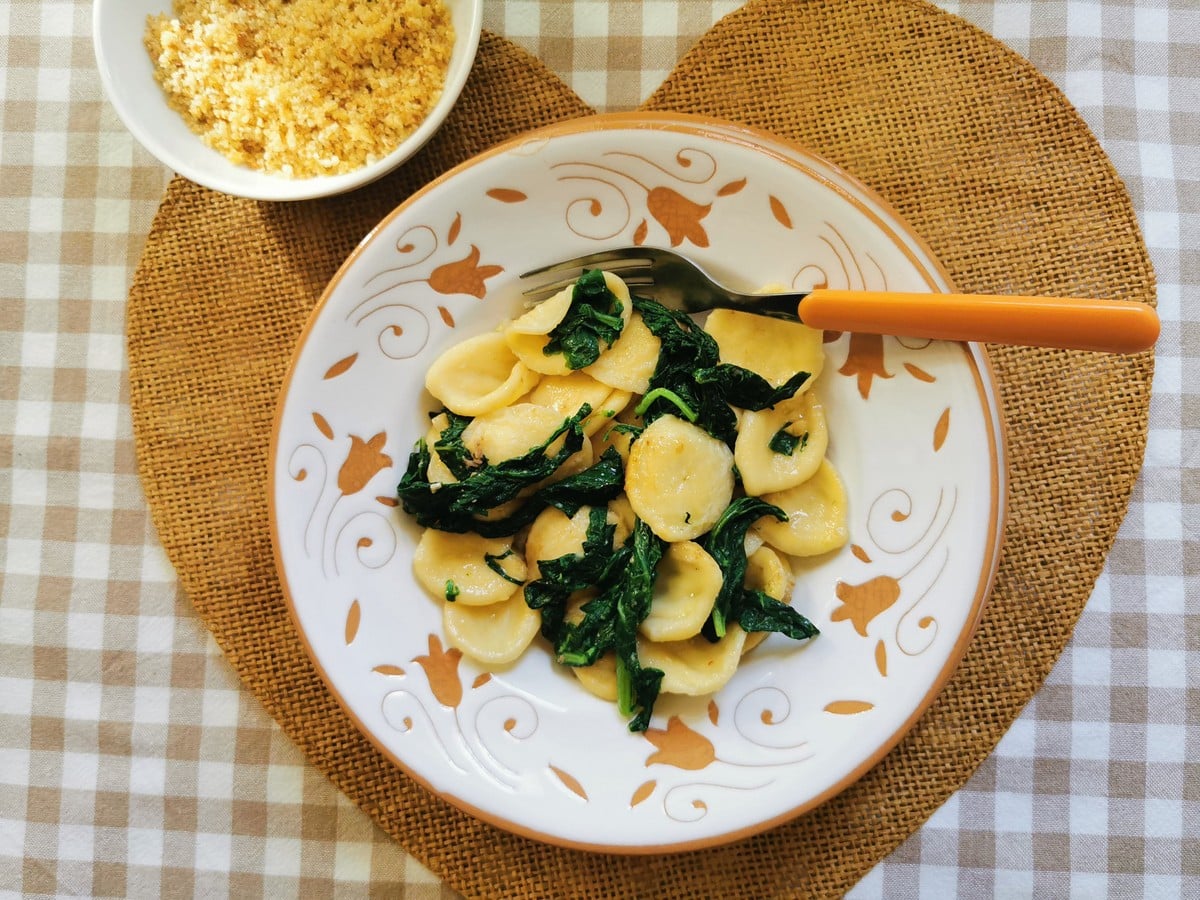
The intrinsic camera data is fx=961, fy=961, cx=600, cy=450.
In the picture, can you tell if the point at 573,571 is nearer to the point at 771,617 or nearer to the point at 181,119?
the point at 771,617

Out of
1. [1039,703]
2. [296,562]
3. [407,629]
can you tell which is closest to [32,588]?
[296,562]

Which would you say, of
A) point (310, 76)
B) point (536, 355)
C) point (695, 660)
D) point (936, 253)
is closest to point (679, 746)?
point (695, 660)

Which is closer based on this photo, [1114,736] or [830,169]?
[830,169]

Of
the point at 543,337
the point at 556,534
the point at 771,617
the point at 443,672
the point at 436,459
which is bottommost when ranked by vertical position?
the point at 443,672

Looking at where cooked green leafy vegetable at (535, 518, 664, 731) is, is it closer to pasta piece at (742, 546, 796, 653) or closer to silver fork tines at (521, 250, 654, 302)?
pasta piece at (742, 546, 796, 653)

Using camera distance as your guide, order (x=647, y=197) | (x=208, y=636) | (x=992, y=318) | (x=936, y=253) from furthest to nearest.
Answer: (x=208, y=636) → (x=936, y=253) → (x=647, y=197) → (x=992, y=318)

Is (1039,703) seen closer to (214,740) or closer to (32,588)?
(214,740)

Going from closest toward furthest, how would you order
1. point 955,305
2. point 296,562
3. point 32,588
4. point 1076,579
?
point 955,305, point 296,562, point 1076,579, point 32,588

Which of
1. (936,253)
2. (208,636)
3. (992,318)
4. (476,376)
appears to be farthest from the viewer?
(208,636)
